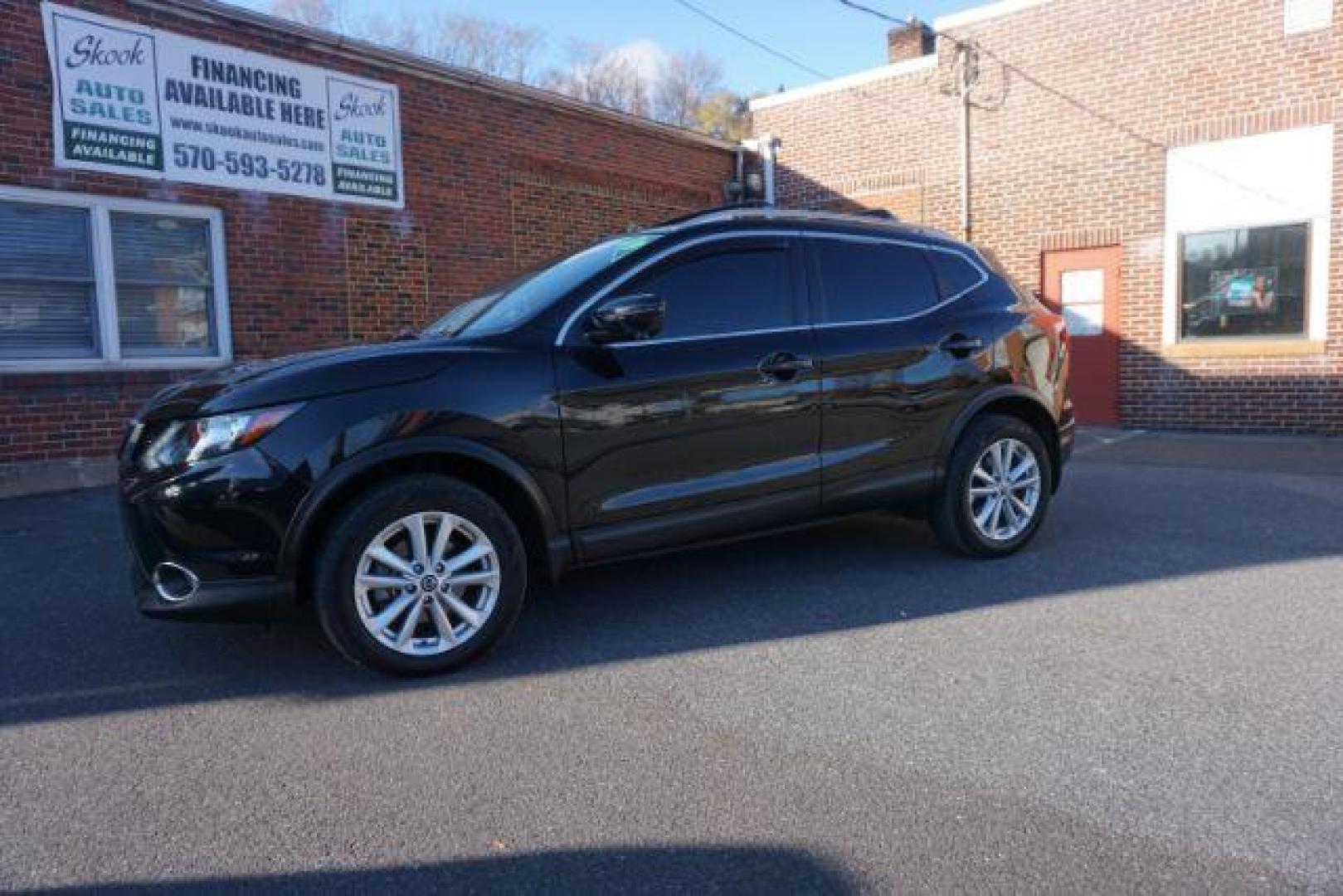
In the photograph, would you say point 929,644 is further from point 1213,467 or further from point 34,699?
point 1213,467

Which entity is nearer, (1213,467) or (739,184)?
(1213,467)

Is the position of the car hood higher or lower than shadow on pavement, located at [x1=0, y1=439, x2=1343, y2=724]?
higher

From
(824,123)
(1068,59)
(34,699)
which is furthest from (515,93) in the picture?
(34,699)

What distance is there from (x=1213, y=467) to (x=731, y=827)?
7656 mm

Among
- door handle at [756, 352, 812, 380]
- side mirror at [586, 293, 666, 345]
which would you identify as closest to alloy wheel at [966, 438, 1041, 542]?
door handle at [756, 352, 812, 380]

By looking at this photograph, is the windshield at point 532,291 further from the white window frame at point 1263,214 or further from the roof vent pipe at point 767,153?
the roof vent pipe at point 767,153

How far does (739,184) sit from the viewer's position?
14.2 meters

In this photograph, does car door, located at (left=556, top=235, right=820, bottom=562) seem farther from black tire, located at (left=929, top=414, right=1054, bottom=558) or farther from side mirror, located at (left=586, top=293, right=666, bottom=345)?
black tire, located at (left=929, top=414, right=1054, bottom=558)

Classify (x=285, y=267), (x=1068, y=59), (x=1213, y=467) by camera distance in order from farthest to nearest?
(x=1068, y=59), (x=285, y=267), (x=1213, y=467)

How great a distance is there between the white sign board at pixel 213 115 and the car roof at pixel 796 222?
5895 millimetres

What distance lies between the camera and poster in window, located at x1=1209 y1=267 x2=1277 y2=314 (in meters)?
10.8

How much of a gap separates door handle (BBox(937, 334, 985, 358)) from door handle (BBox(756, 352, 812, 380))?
3.06 ft

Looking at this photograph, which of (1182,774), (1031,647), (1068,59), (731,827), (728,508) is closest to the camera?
(731,827)

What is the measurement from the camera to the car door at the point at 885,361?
4.59m
